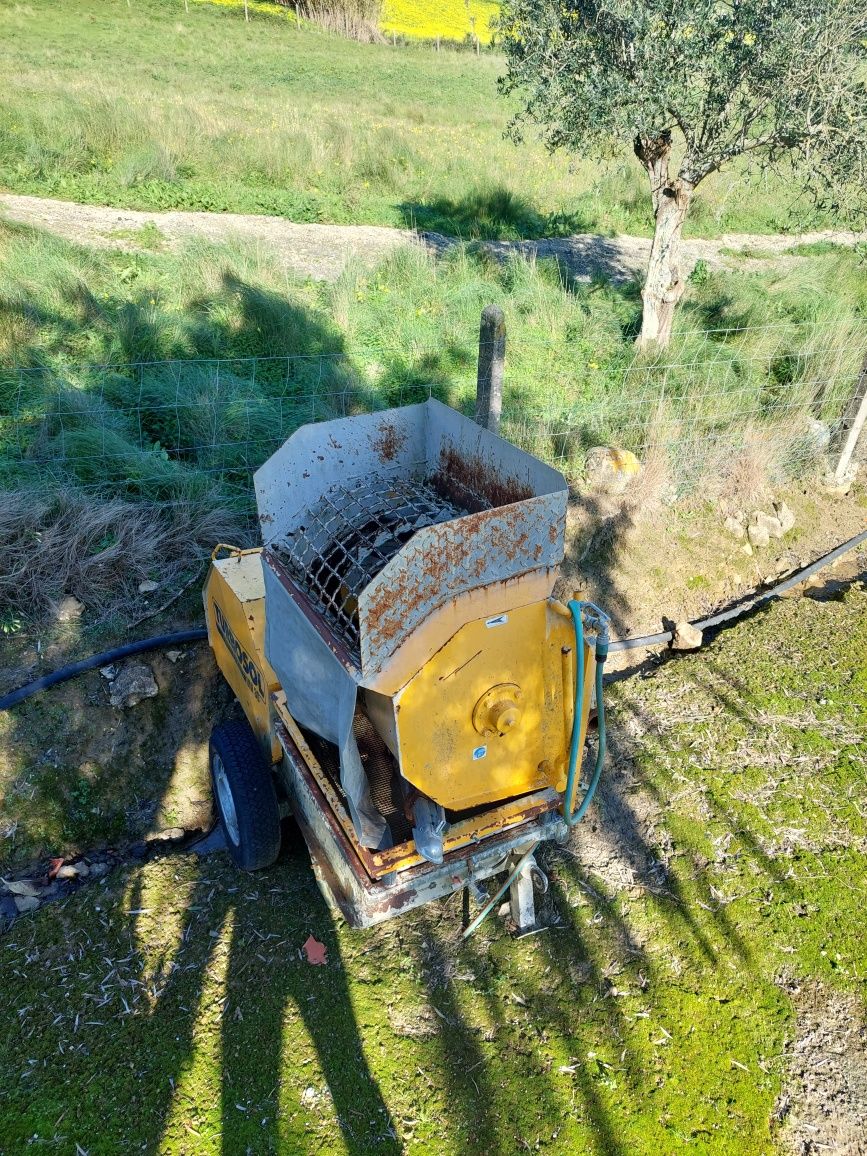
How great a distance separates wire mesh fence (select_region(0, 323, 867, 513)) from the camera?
5.47m

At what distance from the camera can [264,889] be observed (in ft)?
11.7

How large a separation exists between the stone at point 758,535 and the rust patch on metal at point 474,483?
3.78 metres

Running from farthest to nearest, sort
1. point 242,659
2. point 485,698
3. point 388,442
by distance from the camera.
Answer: point 242,659
point 388,442
point 485,698

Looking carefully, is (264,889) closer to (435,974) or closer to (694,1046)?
(435,974)

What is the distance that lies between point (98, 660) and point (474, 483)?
2.57 meters

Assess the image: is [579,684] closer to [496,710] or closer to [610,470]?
[496,710]

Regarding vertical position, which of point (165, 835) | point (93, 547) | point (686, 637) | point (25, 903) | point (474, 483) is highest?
point (474, 483)

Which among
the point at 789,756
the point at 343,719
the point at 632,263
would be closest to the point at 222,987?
the point at 343,719

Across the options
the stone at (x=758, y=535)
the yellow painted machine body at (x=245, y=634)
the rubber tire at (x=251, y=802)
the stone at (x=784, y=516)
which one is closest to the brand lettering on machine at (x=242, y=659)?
the yellow painted machine body at (x=245, y=634)

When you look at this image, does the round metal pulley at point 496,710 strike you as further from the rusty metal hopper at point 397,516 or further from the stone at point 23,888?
the stone at point 23,888

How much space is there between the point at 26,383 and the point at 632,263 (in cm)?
937

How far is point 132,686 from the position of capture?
439 centimetres

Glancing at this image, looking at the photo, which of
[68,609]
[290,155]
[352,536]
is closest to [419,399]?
[68,609]

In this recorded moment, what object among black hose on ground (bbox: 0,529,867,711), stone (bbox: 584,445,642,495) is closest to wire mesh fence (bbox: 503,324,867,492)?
stone (bbox: 584,445,642,495)
